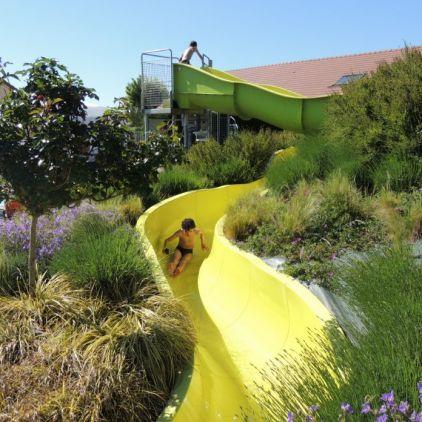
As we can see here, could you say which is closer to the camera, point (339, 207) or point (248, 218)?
point (339, 207)

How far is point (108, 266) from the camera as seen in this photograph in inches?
178

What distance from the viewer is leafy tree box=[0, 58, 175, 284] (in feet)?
13.4

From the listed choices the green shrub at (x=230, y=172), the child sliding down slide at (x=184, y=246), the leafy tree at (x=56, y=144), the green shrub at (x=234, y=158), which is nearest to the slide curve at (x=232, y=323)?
the child sliding down slide at (x=184, y=246)

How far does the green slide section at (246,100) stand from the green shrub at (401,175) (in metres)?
5.69

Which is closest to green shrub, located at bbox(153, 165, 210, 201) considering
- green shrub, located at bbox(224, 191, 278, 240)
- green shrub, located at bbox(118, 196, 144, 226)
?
green shrub, located at bbox(118, 196, 144, 226)

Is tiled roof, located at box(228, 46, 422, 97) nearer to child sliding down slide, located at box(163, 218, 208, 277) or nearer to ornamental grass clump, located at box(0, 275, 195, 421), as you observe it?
child sliding down slide, located at box(163, 218, 208, 277)

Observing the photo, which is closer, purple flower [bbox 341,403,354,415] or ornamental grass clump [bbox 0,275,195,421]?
purple flower [bbox 341,403,354,415]

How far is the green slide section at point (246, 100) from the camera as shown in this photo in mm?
13289

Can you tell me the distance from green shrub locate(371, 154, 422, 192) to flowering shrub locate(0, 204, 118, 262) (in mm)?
4090

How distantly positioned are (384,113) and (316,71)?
17.0m

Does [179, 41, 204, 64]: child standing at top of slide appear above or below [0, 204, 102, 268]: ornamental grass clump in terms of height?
above

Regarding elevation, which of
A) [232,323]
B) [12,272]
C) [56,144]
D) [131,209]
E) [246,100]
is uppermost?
[246,100]

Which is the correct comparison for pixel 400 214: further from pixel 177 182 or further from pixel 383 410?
pixel 177 182

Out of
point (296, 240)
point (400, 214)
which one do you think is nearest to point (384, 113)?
point (400, 214)
